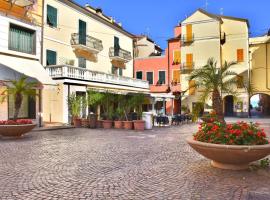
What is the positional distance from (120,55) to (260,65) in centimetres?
1876

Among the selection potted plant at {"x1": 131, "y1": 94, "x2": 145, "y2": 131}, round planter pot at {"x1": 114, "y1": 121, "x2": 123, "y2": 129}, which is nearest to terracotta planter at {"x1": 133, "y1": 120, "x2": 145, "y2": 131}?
potted plant at {"x1": 131, "y1": 94, "x2": 145, "y2": 131}

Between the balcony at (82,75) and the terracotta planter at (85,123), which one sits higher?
the balcony at (82,75)

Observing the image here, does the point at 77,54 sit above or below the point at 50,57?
above

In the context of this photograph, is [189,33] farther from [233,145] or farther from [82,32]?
[233,145]

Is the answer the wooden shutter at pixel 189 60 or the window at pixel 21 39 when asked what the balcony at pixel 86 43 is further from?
the wooden shutter at pixel 189 60

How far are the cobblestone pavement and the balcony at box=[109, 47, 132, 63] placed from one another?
71.3ft

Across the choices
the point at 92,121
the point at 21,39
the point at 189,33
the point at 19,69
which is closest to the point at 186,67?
the point at 189,33

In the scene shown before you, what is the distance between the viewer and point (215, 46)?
37375 mm

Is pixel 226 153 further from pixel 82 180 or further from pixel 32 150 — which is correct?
pixel 32 150

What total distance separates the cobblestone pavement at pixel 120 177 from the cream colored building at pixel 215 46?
29.7 m

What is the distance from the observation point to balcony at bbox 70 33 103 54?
24.5m

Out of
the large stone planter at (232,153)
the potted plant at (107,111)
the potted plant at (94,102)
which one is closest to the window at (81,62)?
the potted plant at (94,102)

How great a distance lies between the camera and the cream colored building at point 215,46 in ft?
121

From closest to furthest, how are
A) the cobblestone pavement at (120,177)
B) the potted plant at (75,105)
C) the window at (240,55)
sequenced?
the cobblestone pavement at (120,177) → the potted plant at (75,105) → the window at (240,55)
